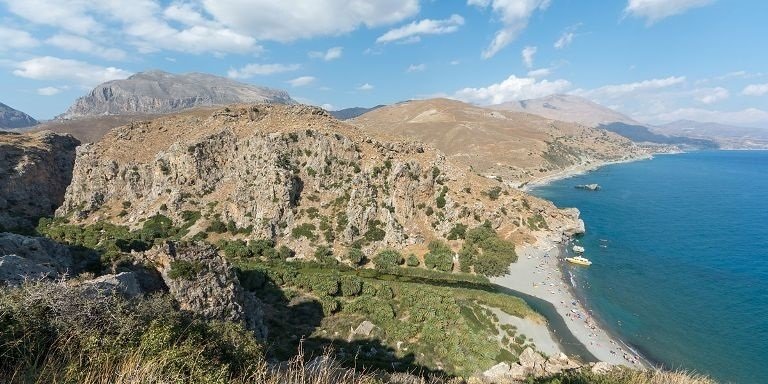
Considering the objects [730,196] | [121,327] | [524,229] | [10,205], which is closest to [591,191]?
[730,196]

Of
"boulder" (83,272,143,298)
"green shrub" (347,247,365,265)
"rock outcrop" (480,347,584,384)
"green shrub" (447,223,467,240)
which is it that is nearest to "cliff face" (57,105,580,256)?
"green shrub" (447,223,467,240)

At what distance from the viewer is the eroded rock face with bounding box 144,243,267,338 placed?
33.7 meters

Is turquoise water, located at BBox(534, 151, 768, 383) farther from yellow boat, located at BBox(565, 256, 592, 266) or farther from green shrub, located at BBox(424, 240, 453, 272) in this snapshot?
green shrub, located at BBox(424, 240, 453, 272)

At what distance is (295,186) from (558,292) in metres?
56.4

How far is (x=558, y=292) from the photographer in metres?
63.3

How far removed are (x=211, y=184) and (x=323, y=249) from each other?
117 feet

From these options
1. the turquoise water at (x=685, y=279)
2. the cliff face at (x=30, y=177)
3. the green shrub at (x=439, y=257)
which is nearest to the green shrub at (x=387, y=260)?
the green shrub at (x=439, y=257)

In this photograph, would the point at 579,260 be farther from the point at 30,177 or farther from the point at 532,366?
the point at 30,177

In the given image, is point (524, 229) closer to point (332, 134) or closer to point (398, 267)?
point (398, 267)

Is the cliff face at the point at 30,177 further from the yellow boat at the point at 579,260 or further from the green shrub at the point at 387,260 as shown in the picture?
the yellow boat at the point at 579,260

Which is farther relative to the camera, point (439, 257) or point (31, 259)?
point (439, 257)

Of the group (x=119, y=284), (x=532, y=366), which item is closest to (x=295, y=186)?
(x=532, y=366)

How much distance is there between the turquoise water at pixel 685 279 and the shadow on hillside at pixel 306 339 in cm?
3431

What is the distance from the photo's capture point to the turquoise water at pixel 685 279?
49.5m
